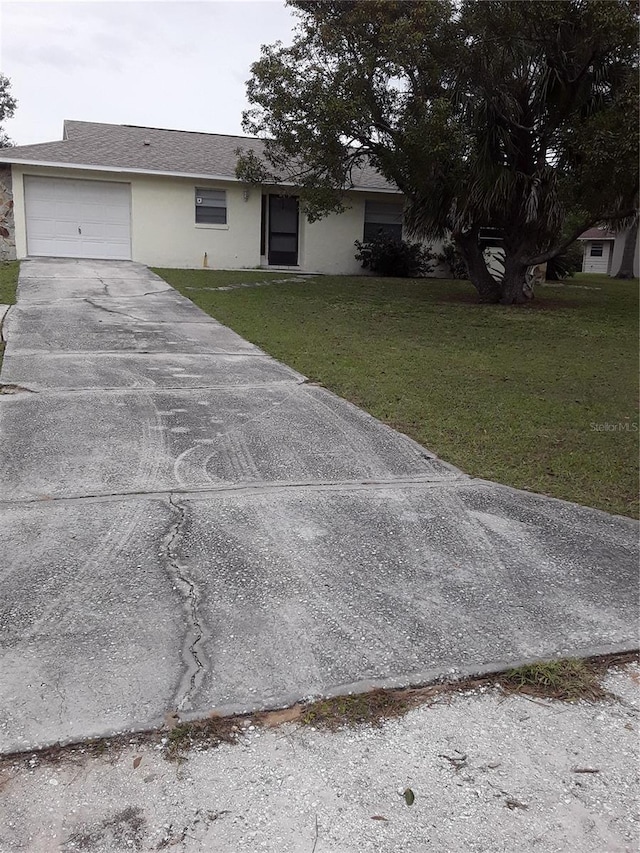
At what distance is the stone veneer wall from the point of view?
59.3 ft

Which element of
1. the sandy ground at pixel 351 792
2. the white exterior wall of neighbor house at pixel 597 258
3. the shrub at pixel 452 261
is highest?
the white exterior wall of neighbor house at pixel 597 258

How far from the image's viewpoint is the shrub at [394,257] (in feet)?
69.4

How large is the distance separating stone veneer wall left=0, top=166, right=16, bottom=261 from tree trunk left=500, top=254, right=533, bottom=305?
12368 millimetres

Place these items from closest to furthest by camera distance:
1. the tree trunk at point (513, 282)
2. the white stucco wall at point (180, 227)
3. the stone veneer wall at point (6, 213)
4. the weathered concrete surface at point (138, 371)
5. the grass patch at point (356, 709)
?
1. the grass patch at point (356, 709)
2. the weathered concrete surface at point (138, 371)
3. the tree trunk at point (513, 282)
4. the stone veneer wall at point (6, 213)
5. the white stucco wall at point (180, 227)

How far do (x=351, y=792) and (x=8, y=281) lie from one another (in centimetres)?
1425

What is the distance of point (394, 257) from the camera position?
69.8 ft

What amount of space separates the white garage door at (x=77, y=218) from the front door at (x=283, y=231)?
169 inches

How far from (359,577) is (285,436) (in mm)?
2269

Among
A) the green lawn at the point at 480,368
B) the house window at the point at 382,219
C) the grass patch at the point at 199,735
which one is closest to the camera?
the grass patch at the point at 199,735

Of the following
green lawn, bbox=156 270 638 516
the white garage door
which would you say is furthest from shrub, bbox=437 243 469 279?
the white garage door

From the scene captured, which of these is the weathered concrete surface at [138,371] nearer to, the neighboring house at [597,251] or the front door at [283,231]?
the front door at [283,231]

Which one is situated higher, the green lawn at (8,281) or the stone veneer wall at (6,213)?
the stone veneer wall at (6,213)

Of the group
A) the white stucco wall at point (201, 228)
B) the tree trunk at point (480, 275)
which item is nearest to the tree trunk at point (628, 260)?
the white stucco wall at point (201, 228)

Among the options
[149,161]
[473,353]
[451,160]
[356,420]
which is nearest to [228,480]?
[356,420]
